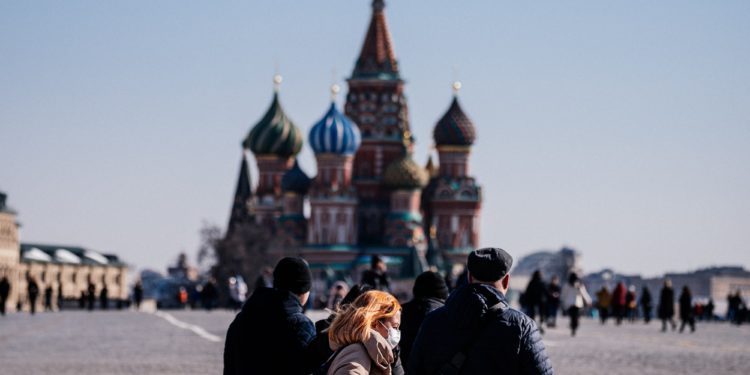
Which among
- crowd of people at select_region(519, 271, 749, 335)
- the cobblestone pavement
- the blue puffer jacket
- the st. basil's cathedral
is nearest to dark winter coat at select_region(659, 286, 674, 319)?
crowd of people at select_region(519, 271, 749, 335)

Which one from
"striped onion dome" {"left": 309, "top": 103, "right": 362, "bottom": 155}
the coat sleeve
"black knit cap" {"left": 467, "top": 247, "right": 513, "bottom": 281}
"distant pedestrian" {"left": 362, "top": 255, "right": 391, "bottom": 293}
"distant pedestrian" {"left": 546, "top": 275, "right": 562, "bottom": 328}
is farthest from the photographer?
"striped onion dome" {"left": 309, "top": 103, "right": 362, "bottom": 155}

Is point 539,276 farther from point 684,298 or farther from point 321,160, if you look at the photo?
point 321,160

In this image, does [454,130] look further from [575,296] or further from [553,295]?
[575,296]

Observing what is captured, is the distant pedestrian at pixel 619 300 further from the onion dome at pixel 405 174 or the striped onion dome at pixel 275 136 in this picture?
the striped onion dome at pixel 275 136

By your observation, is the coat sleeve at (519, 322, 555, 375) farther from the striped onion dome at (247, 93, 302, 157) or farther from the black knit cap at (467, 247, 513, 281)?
the striped onion dome at (247, 93, 302, 157)

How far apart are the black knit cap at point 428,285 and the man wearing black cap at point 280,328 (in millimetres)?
1880

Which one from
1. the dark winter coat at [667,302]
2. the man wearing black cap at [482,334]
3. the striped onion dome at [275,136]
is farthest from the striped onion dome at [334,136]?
the man wearing black cap at [482,334]

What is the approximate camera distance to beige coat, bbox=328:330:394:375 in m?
8.72

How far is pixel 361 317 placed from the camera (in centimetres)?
877

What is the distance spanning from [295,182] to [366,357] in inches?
4363

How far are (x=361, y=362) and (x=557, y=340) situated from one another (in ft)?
77.3

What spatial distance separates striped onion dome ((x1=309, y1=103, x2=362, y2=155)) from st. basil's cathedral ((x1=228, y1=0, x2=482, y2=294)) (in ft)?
0.20

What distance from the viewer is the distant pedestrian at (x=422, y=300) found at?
11727 mm

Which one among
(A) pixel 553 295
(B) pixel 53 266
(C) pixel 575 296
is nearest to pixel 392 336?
(C) pixel 575 296
